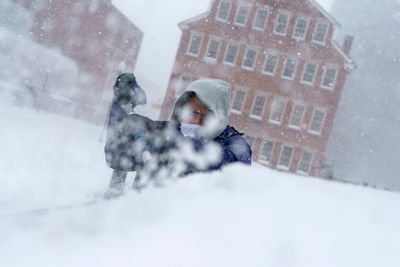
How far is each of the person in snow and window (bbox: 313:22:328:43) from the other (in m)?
24.4

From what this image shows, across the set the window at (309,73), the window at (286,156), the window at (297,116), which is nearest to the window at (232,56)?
the window at (309,73)

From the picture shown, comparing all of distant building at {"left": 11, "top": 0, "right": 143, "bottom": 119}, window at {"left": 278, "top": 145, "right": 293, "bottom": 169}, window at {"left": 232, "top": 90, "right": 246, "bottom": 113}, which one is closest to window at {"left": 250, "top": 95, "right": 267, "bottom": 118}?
window at {"left": 232, "top": 90, "right": 246, "bottom": 113}

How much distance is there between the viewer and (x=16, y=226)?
3.11 ft

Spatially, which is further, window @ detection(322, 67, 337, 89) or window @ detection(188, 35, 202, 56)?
window @ detection(188, 35, 202, 56)

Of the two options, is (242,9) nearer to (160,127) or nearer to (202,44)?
(202,44)

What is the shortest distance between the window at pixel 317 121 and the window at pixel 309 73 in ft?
5.23

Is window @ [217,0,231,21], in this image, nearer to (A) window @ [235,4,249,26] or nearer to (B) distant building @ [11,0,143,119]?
(A) window @ [235,4,249,26]

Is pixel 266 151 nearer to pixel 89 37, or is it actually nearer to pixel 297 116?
pixel 297 116

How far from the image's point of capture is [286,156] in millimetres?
26047

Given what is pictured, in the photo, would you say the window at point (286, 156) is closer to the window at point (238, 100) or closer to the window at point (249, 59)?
the window at point (238, 100)

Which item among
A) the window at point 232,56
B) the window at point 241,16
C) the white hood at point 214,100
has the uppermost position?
the window at point 241,16

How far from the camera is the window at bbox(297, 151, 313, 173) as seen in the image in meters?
25.8

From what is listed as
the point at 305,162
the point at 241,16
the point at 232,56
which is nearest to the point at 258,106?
the point at 232,56

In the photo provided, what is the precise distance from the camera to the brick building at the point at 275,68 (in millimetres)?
25734
